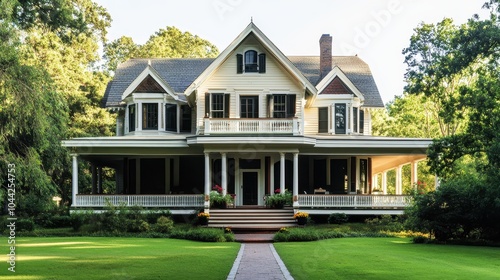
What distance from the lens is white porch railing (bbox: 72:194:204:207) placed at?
100ft

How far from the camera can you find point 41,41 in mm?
40188

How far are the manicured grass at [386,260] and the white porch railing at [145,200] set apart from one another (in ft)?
29.9

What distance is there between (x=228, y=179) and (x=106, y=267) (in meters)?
18.6

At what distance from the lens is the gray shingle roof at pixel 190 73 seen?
123 feet

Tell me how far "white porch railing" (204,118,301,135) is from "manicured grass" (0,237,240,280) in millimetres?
9939

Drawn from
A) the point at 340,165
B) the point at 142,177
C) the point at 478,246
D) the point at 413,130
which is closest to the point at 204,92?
the point at 142,177

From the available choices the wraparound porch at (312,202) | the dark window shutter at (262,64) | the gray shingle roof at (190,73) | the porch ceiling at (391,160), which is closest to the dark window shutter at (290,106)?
the dark window shutter at (262,64)

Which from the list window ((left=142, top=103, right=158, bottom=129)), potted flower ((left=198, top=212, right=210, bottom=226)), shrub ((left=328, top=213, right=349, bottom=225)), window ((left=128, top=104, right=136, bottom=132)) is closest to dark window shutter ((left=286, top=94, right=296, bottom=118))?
shrub ((left=328, top=213, right=349, bottom=225))

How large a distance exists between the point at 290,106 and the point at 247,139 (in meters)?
4.32

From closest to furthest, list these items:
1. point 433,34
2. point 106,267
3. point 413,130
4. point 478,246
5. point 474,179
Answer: point 106,267 → point 478,246 → point 474,179 → point 433,34 → point 413,130

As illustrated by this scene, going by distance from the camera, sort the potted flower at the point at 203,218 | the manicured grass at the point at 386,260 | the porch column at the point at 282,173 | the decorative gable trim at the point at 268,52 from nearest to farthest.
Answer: the manicured grass at the point at 386,260 < the potted flower at the point at 203,218 < the porch column at the point at 282,173 < the decorative gable trim at the point at 268,52

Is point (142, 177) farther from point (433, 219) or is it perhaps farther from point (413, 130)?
point (413, 130)

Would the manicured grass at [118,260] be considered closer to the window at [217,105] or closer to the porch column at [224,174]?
the porch column at [224,174]

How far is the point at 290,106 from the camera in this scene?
3325 centimetres
